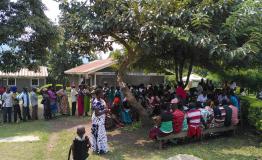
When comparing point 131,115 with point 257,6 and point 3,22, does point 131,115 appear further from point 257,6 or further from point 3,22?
point 3,22

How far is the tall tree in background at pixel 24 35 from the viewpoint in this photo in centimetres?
1850

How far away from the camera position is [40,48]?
788 inches

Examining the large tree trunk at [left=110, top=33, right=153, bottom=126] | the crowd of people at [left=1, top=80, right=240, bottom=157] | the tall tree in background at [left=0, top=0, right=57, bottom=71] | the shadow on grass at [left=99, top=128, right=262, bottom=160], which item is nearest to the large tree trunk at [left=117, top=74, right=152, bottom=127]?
the large tree trunk at [left=110, top=33, right=153, bottom=126]

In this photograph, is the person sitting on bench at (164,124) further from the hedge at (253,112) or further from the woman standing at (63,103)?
the woman standing at (63,103)

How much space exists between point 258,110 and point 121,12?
19.0 ft

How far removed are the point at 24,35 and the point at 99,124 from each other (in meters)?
11.8

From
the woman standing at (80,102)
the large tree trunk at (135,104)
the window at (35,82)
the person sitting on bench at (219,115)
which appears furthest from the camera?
the window at (35,82)

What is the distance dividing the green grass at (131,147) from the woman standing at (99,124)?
0.27 meters

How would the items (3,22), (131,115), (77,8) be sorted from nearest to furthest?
(77,8) < (131,115) < (3,22)

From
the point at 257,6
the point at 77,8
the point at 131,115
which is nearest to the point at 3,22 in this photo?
the point at 77,8

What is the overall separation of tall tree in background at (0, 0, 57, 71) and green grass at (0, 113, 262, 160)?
6.83 meters

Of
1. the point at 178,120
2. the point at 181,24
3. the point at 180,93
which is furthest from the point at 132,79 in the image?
the point at 178,120

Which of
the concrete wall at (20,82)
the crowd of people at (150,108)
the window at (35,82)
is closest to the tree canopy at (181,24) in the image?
the crowd of people at (150,108)

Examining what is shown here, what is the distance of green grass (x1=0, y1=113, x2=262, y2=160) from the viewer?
9.48 metres
